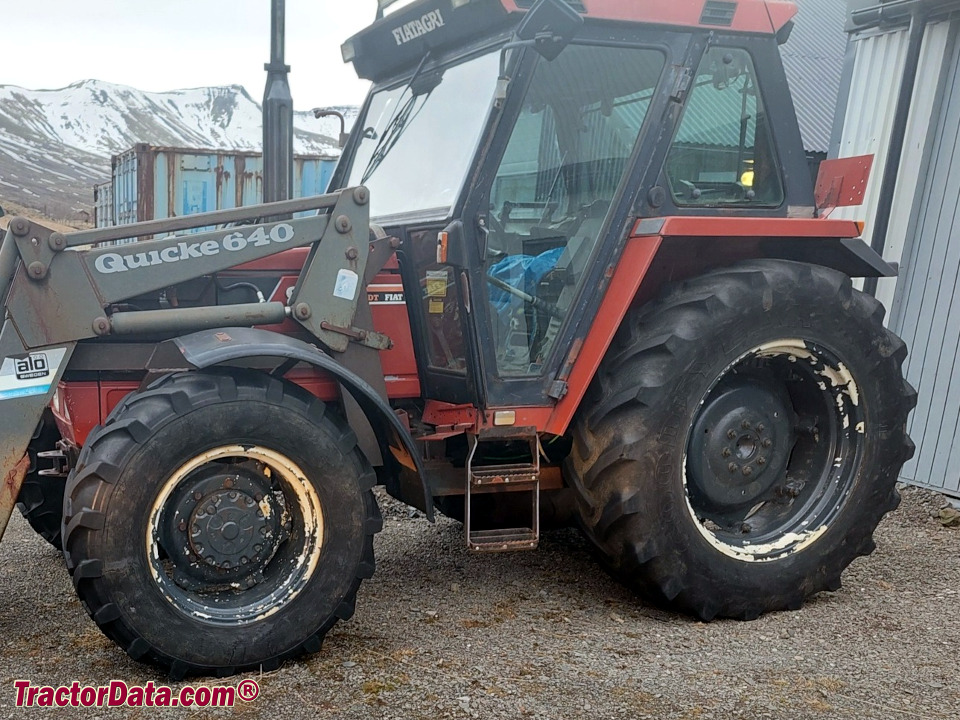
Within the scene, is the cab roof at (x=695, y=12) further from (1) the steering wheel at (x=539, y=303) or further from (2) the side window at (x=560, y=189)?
(1) the steering wheel at (x=539, y=303)

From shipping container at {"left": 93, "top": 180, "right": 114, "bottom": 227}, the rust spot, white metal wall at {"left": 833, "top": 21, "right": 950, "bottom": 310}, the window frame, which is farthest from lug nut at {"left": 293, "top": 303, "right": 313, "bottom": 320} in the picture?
shipping container at {"left": 93, "top": 180, "right": 114, "bottom": 227}

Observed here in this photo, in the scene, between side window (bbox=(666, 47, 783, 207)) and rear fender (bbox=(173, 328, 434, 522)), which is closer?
rear fender (bbox=(173, 328, 434, 522))

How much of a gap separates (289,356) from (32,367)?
91 centimetres

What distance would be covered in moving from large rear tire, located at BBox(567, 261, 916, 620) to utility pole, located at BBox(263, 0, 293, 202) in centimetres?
279

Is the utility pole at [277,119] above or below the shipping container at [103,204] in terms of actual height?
above

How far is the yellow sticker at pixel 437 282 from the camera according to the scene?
3.87 m

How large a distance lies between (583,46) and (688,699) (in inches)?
96.9

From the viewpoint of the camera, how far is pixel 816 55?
734 inches

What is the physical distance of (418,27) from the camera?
13.8 feet

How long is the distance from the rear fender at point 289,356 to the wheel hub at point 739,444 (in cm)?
119

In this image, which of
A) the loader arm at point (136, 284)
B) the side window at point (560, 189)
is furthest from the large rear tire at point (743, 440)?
the loader arm at point (136, 284)

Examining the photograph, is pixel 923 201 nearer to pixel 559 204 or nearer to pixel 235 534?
pixel 559 204

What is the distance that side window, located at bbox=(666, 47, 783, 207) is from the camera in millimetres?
3988

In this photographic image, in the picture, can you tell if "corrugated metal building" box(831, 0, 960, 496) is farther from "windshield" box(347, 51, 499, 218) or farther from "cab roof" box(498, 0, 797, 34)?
"windshield" box(347, 51, 499, 218)
